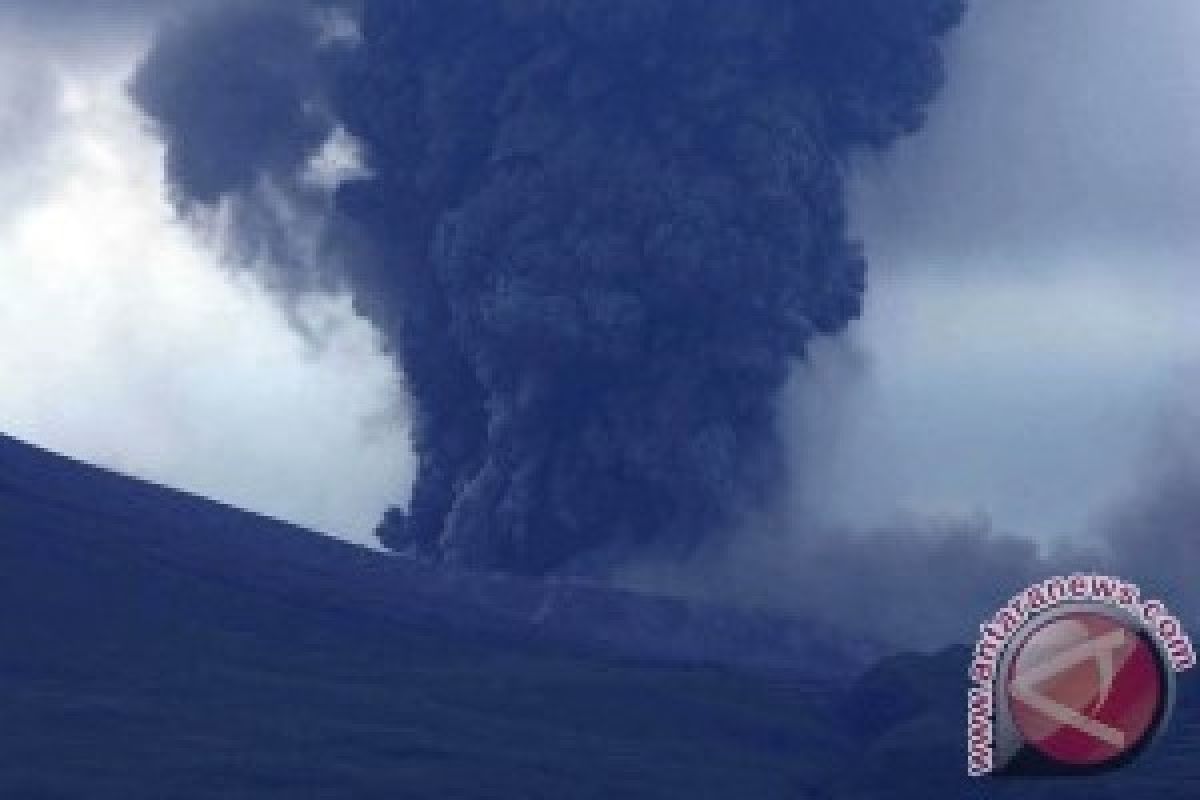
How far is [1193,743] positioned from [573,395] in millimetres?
31644

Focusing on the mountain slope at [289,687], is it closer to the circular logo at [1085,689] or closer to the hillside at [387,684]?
the hillside at [387,684]

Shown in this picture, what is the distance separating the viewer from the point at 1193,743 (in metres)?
116

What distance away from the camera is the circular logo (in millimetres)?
39375

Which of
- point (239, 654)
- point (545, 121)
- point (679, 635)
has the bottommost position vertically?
point (239, 654)

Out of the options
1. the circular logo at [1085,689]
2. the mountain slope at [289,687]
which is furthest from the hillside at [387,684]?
the circular logo at [1085,689]

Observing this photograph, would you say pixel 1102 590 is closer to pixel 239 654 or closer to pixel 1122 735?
pixel 1122 735

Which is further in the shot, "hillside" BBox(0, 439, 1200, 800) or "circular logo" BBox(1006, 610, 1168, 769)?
"hillside" BBox(0, 439, 1200, 800)

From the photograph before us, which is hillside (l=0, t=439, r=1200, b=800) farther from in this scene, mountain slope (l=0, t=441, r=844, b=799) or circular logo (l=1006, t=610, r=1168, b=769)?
circular logo (l=1006, t=610, r=1168, b=769)

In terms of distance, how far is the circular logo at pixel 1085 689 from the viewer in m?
39.4

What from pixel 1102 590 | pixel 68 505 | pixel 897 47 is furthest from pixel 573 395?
pixel 1102 590

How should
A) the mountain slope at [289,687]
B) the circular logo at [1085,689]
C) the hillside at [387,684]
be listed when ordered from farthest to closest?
the hillside at [387,684]
the mountain slope at [289,687]
the circular logo at [1085,689]

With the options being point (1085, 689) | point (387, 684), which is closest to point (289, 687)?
point (387, 684)

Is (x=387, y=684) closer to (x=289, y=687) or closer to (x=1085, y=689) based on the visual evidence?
(x=289, y=687)

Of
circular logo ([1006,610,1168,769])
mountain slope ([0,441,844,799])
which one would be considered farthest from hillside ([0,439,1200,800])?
circular logo ([1006,610,1168,769])
